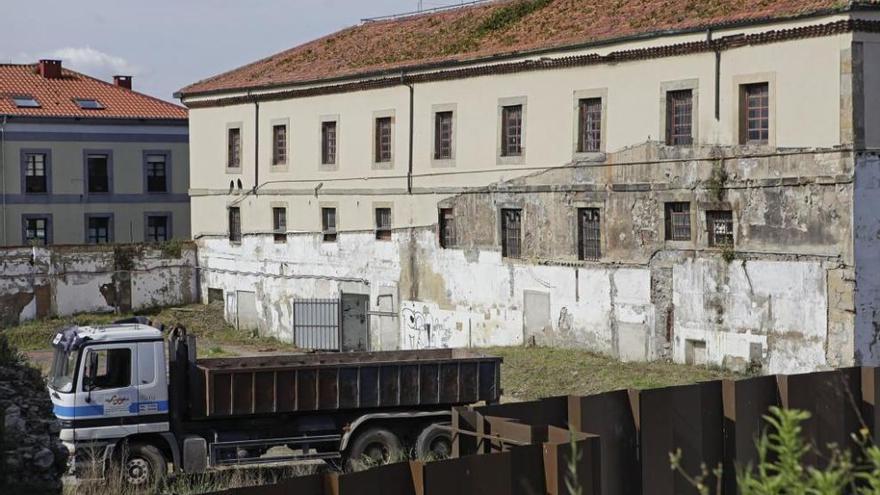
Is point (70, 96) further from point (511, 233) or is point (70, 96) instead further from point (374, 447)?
point (374, 447)

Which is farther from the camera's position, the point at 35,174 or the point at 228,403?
the point at 35,174

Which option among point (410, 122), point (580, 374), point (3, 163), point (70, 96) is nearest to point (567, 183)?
point (580, 374)

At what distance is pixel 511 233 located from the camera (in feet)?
101

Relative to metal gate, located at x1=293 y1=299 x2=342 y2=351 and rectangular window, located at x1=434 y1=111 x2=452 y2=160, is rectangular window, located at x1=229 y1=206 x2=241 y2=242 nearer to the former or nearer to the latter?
metal gate, located at x1=293 y1=299 x2=342 y2=351

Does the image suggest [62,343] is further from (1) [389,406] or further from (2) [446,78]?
(2) [446,78]

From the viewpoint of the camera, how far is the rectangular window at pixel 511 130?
1211 inches

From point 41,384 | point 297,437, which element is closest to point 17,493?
point 297,437

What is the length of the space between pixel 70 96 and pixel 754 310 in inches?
1338

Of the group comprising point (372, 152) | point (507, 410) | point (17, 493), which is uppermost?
point (372, 152)

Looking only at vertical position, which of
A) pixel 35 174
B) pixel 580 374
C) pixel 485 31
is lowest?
pixel 580 374

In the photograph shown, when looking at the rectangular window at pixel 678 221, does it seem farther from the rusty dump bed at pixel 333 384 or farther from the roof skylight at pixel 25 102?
the roof skylight at pixel 25 102

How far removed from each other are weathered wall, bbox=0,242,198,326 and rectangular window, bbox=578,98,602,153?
17.1 meters

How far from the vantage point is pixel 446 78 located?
1283 inches

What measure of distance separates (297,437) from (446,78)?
15.3 meters
